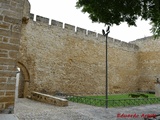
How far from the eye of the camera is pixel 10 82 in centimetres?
299

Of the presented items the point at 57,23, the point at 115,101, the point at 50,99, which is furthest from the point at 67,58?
the point at 115,101

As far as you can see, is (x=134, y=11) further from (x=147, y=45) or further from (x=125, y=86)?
(x=147, y=45)

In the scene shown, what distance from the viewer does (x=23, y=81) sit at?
12.3 metres

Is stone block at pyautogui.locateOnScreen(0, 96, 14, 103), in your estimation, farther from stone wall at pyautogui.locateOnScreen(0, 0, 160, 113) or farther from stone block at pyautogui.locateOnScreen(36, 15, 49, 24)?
stone block at pyautogui.locateOnScreen(36, 15, 49, 24)

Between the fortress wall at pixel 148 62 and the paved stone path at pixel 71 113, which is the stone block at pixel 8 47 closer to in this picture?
the paved stone path at pixel 71 113

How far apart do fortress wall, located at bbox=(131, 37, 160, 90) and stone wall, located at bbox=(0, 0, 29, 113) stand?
18.9m

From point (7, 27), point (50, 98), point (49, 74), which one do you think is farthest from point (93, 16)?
point (49, 74)

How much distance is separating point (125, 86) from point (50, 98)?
11.7 meters

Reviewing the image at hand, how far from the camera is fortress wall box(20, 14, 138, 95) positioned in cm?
1266

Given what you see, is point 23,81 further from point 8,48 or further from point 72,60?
point 8,48

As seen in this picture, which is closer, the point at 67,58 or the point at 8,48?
the point at 8,48

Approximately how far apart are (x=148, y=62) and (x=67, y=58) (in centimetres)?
1064

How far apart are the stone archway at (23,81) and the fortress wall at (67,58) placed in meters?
0.31

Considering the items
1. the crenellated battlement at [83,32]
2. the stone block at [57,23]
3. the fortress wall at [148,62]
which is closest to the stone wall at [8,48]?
the crenellated battlement at [83,32]
